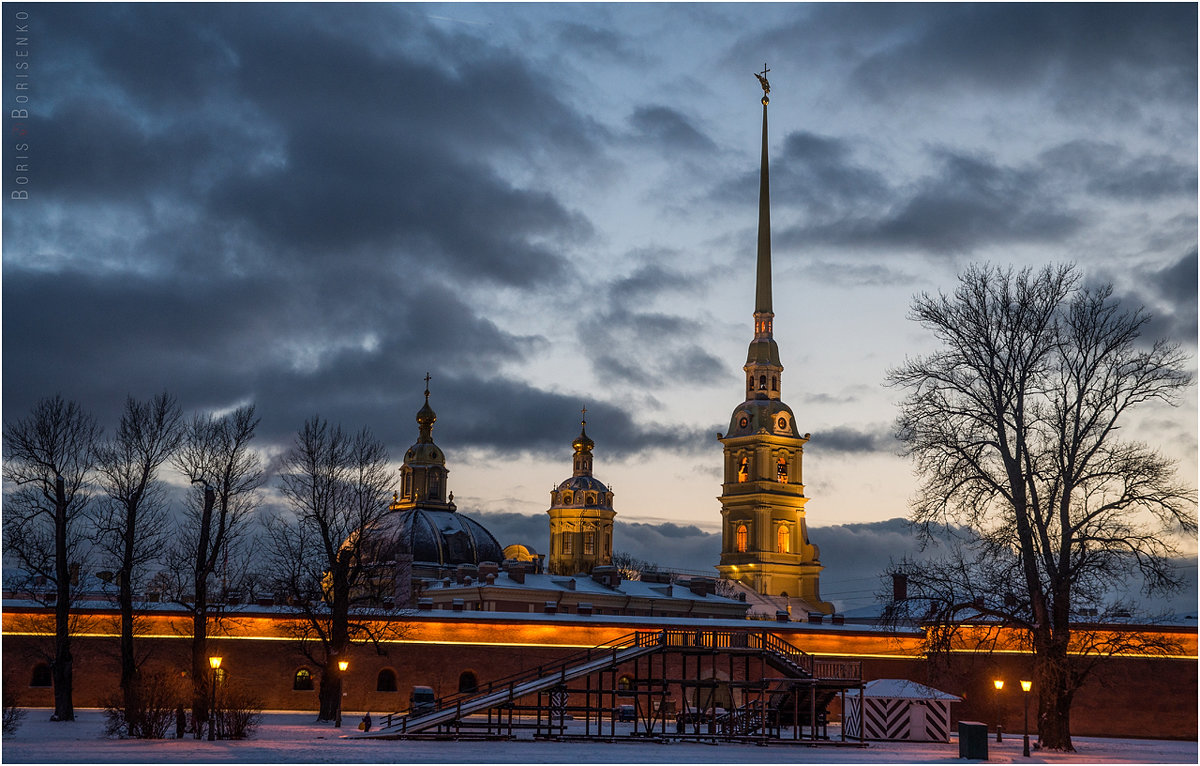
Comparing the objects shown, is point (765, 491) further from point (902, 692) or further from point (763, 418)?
point (902, 692)

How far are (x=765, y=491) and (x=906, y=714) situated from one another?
69215mm

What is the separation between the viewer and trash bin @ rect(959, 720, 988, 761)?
33.8m

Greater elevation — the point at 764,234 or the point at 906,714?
the point at 764,234

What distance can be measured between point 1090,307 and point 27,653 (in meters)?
38.9

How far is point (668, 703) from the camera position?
5347 cm

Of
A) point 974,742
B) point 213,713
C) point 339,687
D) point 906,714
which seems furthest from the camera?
point 339,687

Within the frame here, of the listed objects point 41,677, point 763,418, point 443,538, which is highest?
point 763,418

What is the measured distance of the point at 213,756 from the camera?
2927 centimetres

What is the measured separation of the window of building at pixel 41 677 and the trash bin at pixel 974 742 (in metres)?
33.8

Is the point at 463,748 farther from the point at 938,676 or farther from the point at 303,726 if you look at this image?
the point at 938,676

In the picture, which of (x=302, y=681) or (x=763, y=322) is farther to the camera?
(x=763, y=322)

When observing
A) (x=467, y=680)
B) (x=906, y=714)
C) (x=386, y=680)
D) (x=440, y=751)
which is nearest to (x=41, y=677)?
(x=386, y=680)

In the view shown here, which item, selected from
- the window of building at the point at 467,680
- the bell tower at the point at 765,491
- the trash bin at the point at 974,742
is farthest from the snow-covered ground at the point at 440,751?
the bell tower at the point at 765,491

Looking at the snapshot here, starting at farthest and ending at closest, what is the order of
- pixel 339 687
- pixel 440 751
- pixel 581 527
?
pixel 581 527 < pixel 339 687 < pixel 440 751
